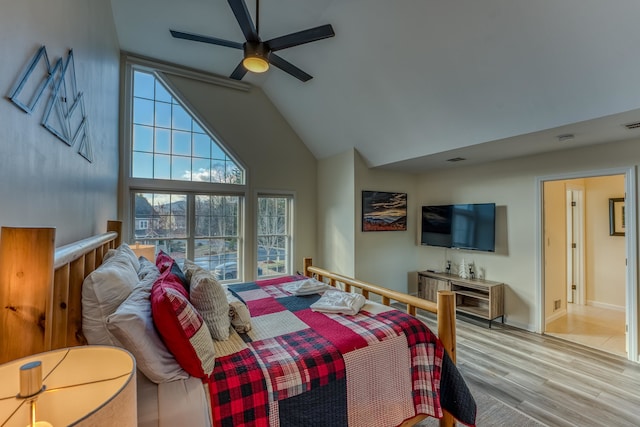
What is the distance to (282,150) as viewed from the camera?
509 centimetres

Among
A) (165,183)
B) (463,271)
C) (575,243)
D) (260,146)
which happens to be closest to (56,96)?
(165,183)

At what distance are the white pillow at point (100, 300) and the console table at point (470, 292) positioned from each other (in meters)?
3.48

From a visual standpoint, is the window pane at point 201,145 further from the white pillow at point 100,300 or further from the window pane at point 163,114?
the white pillow at point 100,300

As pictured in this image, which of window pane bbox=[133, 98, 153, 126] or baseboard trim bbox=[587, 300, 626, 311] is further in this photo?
baseboard trim bbox=[587, 300, 626, 311]

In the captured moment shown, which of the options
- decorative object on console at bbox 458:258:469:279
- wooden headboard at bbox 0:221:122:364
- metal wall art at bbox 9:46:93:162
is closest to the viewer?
wooden headboard at bbox 0:221:122:364

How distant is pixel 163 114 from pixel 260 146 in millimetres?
1459

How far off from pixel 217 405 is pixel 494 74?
10.6ft

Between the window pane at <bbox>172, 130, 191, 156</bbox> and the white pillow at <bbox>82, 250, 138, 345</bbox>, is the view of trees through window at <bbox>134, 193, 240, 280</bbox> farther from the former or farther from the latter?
the white pillow at <bbox>82, 250, 138, 345</bbox>

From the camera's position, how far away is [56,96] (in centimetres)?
132

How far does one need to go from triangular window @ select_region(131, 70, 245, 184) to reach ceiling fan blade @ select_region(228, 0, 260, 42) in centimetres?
245

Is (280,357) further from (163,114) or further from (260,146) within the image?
(163,114)

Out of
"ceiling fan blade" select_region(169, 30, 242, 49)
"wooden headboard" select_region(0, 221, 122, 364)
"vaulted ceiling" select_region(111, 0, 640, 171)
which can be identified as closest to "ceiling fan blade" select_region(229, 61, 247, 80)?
"ceiling fan blade" select_region(169, 30, 242, 49)

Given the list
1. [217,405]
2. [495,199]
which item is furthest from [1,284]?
[495,199]

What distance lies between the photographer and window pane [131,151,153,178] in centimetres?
398
